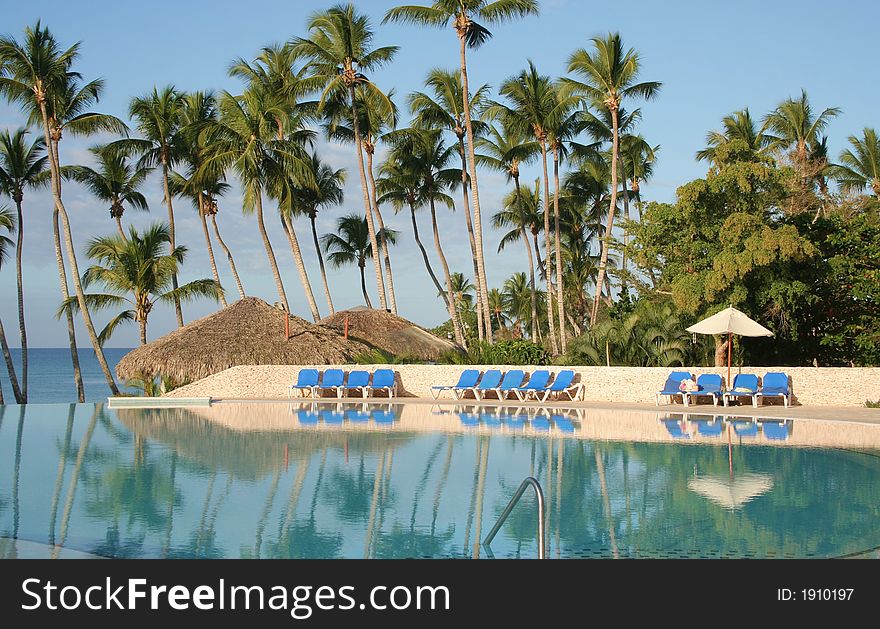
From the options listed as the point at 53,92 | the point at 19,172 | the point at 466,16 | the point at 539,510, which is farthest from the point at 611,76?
the point at 539,510

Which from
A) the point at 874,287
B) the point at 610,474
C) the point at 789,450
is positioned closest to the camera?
the point at 610,474

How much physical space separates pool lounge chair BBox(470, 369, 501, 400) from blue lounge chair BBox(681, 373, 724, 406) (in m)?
4.04

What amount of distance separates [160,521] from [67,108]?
21342 mm

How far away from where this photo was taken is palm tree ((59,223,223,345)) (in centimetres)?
2506

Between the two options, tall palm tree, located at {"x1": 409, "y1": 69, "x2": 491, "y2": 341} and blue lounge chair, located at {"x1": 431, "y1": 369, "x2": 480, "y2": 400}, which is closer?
blue lounge chair, located at {"x1": 431, "y1": 369, "x2": 480, "y2": 400}

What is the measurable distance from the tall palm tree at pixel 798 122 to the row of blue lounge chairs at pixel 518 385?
57.6 feet

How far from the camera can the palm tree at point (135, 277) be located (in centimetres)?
2506

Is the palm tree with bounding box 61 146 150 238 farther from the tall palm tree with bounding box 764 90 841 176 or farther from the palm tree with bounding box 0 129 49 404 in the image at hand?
the tall palm tree with bounding box 764 90 841 176

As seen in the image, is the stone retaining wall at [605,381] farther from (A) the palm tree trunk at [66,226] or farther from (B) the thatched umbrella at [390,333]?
(A) the palm tree trunk at [66,226]

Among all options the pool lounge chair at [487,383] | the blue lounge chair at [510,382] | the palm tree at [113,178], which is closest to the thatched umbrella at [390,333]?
the pool lounge chair at [487,383]

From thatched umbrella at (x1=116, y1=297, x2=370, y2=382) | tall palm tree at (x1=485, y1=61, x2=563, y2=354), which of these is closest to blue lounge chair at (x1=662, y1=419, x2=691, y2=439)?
thatched umbrella at (x1=116, y1=297, x2=370, y2=382)

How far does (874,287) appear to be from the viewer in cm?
1881
